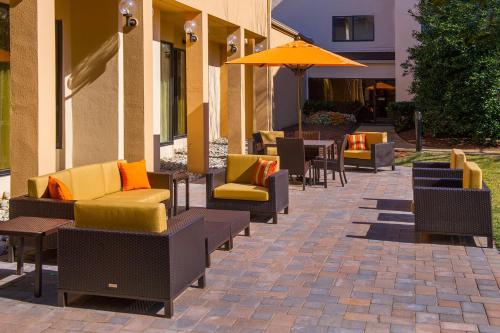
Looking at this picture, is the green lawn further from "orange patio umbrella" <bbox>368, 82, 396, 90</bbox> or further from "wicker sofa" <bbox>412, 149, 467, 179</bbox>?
"orange patio umbrella" <bbox>368, 82, 396, 90</bbox>

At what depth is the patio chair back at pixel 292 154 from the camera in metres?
12.6

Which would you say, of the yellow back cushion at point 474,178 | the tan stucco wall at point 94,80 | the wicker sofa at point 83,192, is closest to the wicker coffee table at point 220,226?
the wicker sofa at point 83,192

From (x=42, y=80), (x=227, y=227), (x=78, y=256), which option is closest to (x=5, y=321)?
(x=78, y=256)

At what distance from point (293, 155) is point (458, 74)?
1010cm

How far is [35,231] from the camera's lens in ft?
19.8

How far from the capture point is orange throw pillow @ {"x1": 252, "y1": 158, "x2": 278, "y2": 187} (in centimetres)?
987

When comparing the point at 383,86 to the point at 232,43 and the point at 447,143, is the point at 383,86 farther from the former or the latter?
the point at 232,43

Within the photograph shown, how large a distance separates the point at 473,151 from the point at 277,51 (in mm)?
9111

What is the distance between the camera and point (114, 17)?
462 inches

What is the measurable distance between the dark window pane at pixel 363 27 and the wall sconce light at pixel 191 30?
71.6 ft

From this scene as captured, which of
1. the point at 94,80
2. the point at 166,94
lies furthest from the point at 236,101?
the point at 94,80

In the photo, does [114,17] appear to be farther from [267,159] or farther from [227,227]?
[227,227]

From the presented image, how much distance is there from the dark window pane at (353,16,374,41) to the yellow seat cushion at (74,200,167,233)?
30.3 metres

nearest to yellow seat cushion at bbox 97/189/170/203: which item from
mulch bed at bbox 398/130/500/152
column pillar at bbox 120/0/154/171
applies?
column pillar at bbox 120/0/154/171
